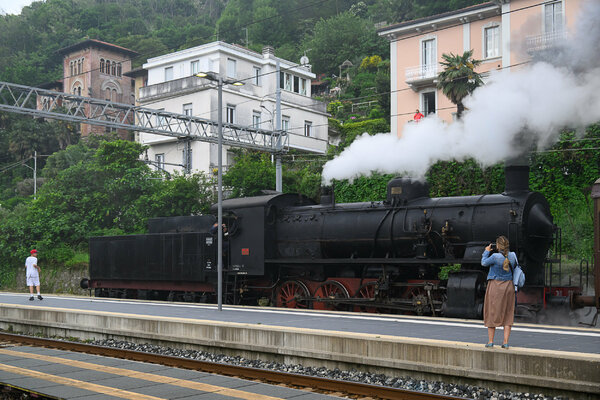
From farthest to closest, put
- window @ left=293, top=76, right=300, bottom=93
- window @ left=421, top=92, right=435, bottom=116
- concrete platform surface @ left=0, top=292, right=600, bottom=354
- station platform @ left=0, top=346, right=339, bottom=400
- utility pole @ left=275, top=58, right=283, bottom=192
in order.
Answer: window @ left=293, top=76, right=300, bottom=93
window @ left=421, top=92, right=435, bottom=116
utility pole @ left=275, top=58, right=283, bottom=192
concrete platform surface @ left=0, top=292, right=600, bottom=354
station platform @ left=0, top=346, right=339, bottom=400

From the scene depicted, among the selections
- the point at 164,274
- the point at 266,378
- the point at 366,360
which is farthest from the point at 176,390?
the point at 164,274

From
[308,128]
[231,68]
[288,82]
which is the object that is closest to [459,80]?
[231,68]

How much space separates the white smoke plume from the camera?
11203mm

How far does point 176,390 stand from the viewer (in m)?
7.14

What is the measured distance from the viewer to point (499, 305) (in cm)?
781

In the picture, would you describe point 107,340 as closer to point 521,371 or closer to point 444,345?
point 444,345

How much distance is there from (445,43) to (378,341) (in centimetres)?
2634

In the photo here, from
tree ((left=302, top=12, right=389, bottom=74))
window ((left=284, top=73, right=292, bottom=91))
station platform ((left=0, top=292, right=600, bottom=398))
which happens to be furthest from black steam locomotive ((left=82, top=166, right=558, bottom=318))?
tree ((left=302, top=12, right=389, bottom=74))

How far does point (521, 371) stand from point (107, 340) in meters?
8.67

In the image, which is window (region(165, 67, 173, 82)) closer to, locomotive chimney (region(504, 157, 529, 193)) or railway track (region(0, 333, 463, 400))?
Answer: railway track (region(0, 333, 463, 400))

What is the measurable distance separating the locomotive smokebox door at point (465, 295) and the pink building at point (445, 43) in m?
15.4

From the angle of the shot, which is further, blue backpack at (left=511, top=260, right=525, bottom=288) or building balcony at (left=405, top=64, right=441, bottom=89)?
building balcony at (left=405, top=64, right=441, bottom=89)

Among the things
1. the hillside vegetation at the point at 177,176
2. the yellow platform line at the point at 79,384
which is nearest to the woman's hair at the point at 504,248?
the yellow platform line at the point at 79,384

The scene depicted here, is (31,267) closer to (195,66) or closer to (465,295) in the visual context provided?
(465,295)
